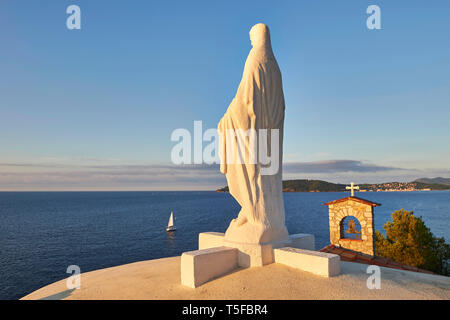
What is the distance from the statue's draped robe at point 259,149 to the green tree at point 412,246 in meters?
14.1

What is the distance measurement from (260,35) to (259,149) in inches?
101

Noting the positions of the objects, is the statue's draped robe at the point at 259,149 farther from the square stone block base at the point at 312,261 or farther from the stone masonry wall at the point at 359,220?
the stone masonry wall at the point at 359,220

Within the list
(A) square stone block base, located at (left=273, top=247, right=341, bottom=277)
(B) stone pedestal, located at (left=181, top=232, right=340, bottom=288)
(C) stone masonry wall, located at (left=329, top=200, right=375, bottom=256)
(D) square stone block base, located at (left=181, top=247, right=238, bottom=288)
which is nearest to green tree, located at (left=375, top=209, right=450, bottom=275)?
(C) stone masonry wall, located at (left=329, top=200, right=375, bottom=256)

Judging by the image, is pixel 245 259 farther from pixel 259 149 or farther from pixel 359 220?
pixel 359 220

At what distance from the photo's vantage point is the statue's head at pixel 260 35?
20.2 feet

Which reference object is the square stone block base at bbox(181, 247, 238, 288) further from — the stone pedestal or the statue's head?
the statue's head

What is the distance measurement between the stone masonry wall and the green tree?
4.84 meters

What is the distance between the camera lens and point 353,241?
13453mm

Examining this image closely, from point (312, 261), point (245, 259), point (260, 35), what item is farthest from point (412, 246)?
point (260, 35)

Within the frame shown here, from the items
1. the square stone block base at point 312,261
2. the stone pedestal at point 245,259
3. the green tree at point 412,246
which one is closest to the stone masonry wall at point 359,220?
the green tree at point 412,246

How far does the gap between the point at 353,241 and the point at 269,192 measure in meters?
9.73

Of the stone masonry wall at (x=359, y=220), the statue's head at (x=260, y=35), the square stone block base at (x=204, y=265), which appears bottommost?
the stone masonry wall at (x=359, y=220)

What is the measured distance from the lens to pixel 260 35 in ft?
Result: 20.3

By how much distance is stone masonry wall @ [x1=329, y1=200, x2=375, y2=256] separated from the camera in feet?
42.4
